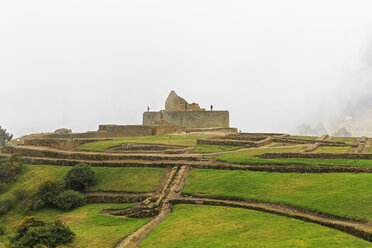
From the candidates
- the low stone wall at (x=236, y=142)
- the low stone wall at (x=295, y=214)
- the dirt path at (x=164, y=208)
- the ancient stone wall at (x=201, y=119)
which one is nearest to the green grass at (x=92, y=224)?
the dirt path at (x=164, y=208)

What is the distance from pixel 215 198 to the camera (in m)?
18.3

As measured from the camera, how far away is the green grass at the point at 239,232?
1127 cm

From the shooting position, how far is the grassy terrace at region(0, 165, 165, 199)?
73.5 feet

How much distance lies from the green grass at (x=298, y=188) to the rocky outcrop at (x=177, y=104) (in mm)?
35494

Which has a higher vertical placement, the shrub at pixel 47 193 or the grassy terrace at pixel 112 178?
the grassy terrace at pixel 112 178

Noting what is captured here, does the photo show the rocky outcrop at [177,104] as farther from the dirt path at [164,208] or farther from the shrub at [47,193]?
the shrub at [47,193]

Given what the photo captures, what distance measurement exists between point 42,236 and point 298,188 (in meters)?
12.5

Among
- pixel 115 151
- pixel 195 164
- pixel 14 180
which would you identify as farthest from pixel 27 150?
pixel 195 164

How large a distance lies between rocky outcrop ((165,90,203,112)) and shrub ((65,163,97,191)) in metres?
34.9

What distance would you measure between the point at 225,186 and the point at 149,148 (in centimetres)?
1358

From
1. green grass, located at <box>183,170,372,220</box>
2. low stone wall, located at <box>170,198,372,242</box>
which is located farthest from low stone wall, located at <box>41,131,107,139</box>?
low stone wall, located at <box>170,198,372,242</box>

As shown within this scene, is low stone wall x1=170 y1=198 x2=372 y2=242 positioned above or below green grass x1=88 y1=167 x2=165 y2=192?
below

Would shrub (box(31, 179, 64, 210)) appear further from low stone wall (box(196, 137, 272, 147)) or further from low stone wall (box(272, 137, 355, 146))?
low stone wall (box(272, 137, 355, 146))

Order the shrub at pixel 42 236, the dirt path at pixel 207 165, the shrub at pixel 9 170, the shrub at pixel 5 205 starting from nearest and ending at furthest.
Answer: the shrub at pixel 42 236, the dirt path at pixel 207 165, the shrub at pixel 5 205, the shrub at pixel 9 170
